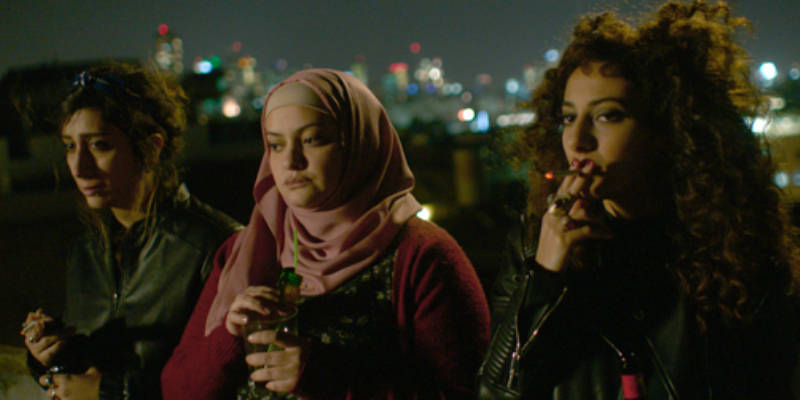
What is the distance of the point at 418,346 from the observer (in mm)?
1971

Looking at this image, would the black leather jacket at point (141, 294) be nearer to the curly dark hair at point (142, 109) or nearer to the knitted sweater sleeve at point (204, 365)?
the curly dark hair at point (142, 109)

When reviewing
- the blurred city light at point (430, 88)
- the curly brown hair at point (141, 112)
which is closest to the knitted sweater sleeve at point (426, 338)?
the curly brown hair at point (141, 112)

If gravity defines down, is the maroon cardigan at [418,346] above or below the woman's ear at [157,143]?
below

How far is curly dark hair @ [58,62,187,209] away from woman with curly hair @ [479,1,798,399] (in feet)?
6.75

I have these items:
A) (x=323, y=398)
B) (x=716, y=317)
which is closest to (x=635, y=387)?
(x=716, y=317)

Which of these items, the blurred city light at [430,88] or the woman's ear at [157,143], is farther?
the blurred city light at [430,88]

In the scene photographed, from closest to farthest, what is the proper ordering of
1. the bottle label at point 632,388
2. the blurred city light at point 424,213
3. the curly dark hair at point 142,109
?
the bottle label at point 632,388 < the blurred city light at point 424,213 < the curly dark hair at point 142,109

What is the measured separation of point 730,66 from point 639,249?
67 cm

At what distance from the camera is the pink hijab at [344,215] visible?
6.72 ft

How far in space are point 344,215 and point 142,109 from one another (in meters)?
1.46

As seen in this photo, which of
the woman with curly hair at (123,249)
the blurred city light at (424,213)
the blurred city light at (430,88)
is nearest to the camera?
the blurred city light at (424,213)

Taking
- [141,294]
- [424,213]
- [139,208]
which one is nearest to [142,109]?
[139,208]

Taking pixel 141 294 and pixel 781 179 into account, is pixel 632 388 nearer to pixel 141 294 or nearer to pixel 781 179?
pixel 781 179

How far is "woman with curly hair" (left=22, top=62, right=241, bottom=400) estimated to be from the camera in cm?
251
